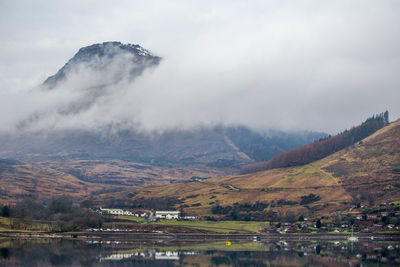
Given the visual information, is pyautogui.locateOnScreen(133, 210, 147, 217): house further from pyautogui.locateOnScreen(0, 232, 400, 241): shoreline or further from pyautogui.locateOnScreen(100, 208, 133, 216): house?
pyautogui.locateOnScreen(0, 232, 400, 241): shoreline

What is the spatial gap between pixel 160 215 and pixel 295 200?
49.6m

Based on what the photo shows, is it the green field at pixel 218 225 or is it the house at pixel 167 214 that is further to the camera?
the house at pixel 167 214

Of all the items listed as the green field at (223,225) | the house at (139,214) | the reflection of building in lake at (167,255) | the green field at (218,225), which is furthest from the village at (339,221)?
the reflection of building in lake at (167,255)

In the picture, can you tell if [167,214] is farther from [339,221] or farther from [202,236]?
[339,221]

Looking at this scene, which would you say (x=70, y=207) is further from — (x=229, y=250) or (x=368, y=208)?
(x=368, y=208)

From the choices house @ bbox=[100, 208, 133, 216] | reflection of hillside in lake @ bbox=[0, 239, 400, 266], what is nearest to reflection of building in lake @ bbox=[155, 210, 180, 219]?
house @ bbox=[100, 208, 133, 216]

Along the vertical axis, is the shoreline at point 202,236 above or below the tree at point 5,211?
below

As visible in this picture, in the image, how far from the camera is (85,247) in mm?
117438

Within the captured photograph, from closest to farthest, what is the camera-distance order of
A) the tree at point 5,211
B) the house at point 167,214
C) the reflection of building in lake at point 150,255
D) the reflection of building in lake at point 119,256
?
the reflection of building in lake at point 119,256, the reflection of building in lake at point 150,255, the tree at point 5,211, the house at point 167,214

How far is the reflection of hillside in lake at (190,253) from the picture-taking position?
94.4 metres

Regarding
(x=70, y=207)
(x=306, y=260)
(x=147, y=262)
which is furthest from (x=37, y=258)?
(x=70, y=207)

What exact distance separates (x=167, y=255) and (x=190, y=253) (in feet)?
19.3

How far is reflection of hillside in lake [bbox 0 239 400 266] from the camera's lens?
9444 cm

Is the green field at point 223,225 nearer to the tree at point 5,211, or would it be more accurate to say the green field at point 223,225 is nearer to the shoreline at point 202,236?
the shoreline at point 202,236
